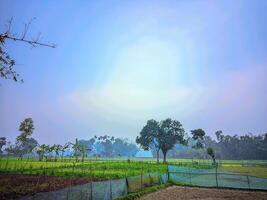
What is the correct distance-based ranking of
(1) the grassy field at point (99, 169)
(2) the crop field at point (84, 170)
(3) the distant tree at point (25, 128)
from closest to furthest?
(2) the crop field at point (84, 170) → (1) the grassy field at point (99, 169) → (3) the distant tree at point (25, 128)

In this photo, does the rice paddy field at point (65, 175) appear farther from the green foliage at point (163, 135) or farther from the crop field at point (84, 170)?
the green foliage at point (163, 135)

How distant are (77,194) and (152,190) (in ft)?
33.2

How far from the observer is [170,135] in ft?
323

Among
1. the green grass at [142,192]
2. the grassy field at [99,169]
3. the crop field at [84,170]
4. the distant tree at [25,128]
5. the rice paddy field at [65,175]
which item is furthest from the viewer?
the distant tree at [25,128]

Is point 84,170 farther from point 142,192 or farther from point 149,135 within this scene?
point 149,135

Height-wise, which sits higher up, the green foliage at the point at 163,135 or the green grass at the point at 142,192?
the green foliage at the point at 163,135

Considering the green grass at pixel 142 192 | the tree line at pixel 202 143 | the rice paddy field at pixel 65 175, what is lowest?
the green grass at pixel 142 192

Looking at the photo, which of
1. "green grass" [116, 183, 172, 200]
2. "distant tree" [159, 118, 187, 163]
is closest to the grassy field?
"green grass" [116, 183, 172, 200]

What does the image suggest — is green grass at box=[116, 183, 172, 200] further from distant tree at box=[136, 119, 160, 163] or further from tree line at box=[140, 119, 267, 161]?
distant tree at box=[136, 119, 160, 163]

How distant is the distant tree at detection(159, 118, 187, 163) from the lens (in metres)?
97.9

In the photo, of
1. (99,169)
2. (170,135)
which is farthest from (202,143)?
(99,169)

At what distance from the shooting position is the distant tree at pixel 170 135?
97875 mm

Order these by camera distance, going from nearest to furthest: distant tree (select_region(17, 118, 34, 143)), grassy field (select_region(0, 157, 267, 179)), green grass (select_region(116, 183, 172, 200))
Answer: green grass (select_region(116, 183, 172, 200)), grassy field (select_region(0, 157, 267, 179)), distant tree (select_region(17, 118, 34, 143))

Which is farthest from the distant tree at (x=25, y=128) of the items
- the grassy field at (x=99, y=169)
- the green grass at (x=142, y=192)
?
the green grass at (x=142, y=192)
